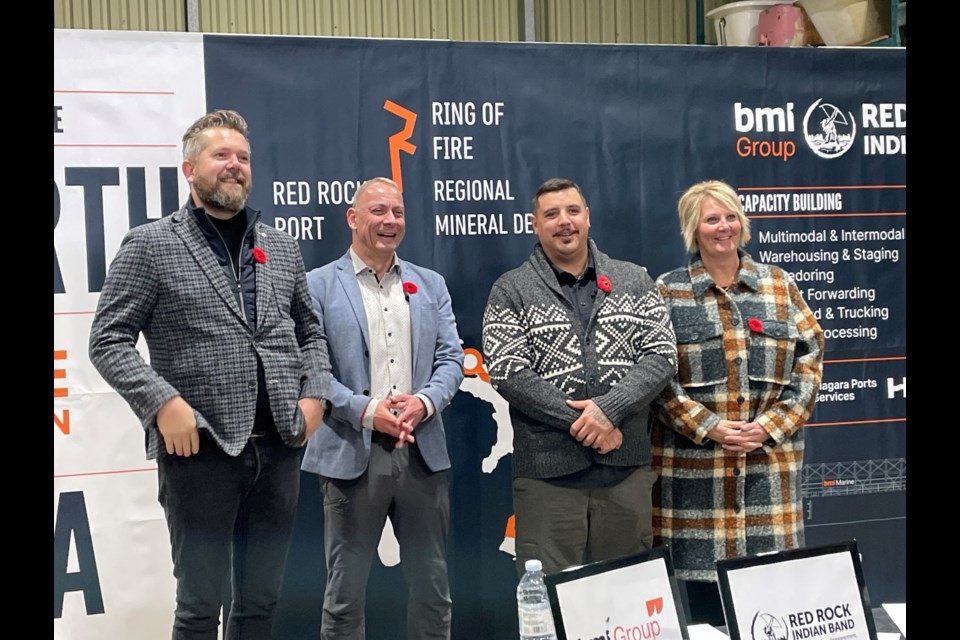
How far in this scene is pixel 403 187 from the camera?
3479 millimetres

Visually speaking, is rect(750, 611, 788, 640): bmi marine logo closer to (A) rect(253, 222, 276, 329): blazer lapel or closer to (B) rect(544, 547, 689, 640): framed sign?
(B) rect(544, 547, 689, 640): framed sign

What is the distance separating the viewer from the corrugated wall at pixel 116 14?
5074mm

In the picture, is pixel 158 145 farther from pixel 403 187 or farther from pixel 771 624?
pixel 771 624

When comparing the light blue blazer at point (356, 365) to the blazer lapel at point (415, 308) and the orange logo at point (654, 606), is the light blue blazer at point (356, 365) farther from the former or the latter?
the orange logo at point (654, 606)

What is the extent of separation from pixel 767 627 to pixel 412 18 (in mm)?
4264

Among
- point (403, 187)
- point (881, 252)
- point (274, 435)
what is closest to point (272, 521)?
point (274, 435)

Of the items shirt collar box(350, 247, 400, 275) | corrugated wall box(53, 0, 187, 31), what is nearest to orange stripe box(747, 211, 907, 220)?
shirt collar box(350, 247, 400, 275)

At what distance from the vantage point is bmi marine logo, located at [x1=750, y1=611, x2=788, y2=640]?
1.98m

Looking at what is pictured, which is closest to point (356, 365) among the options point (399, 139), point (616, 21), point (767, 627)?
point (399, 139)

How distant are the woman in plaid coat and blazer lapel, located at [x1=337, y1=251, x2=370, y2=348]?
937mm

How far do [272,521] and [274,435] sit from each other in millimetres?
234

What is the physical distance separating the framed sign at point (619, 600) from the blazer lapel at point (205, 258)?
1197 mm

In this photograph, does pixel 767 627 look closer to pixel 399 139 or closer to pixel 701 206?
pixel 701 206

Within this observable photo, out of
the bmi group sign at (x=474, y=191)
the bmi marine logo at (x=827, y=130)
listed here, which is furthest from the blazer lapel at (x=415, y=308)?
the bmi marine logo at (x=827, y=130)
